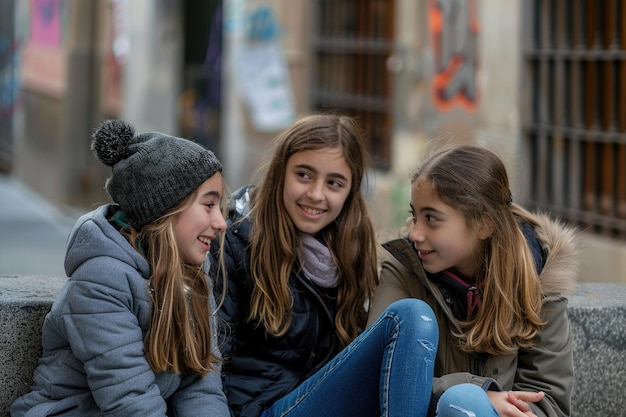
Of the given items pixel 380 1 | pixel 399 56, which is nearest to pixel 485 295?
pixel 399 56

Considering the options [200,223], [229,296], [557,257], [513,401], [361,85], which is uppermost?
[361,85]

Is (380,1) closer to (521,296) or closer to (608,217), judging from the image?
(608,217)

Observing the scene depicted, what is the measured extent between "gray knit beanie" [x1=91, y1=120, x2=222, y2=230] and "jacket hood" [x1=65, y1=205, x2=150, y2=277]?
96 millimetres

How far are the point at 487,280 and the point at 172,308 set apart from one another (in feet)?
3.14

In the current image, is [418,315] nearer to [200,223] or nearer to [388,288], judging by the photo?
[388,288]

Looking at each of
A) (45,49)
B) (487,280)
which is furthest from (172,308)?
(45,49)

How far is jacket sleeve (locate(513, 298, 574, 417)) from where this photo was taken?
133 inches

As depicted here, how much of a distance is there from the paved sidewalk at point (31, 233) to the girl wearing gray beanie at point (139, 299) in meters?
4.81

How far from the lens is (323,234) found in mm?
3740

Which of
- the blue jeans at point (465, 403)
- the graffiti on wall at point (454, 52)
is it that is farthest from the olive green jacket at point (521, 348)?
the graffiti on wall at point (454, 52)

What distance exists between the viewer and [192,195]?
3.23 m

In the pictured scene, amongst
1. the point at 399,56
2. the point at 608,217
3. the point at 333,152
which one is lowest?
the point at 608,217

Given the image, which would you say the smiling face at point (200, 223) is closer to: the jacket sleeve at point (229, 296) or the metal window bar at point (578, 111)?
the jacket sleeve at point (229, 296)

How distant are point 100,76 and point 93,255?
42.4 feet
